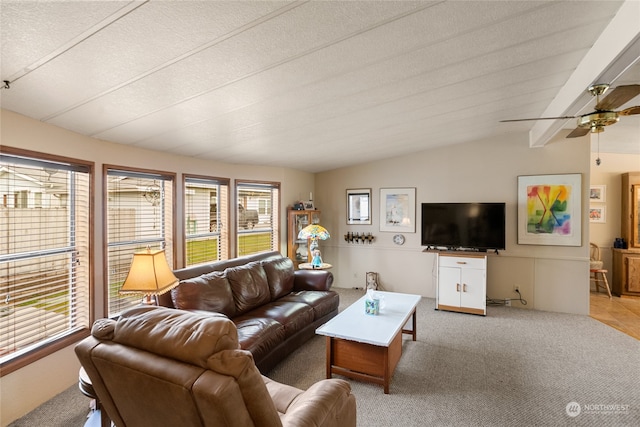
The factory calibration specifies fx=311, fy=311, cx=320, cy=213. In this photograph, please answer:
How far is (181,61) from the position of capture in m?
1.71

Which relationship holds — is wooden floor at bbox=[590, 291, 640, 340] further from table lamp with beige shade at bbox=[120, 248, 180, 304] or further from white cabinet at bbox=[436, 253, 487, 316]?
table lamp with beige shade at bbox=[120, 248, 180, 304]

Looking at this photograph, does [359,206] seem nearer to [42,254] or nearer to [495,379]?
[495,379]

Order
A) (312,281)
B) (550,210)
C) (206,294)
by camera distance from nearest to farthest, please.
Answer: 1. (206,294)
2. (312,281)
3. (550,210)

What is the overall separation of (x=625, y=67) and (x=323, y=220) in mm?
4607

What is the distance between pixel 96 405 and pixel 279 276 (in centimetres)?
221

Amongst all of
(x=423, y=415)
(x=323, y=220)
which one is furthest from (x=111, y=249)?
(x=323, y=220)

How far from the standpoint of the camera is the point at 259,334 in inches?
104

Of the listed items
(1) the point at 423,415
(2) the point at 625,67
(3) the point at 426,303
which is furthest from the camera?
(3) the point at 426,303

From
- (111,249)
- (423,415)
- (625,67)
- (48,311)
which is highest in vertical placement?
(625,67)

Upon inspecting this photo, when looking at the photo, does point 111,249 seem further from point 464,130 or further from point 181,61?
point 464,130

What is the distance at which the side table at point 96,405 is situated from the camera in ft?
5.69

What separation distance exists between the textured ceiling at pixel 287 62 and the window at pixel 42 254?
427 millimetres

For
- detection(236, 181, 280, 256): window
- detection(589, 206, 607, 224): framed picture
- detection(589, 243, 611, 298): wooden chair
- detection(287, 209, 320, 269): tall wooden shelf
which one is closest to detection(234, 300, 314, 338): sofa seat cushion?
detection(236, 181, 280, 256): window

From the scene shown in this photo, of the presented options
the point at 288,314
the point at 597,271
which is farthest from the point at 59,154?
the point at 597,271
